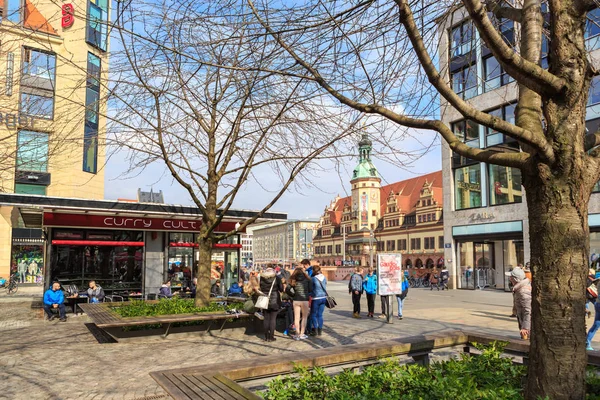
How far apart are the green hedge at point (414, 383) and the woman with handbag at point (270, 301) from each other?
19.5 feet

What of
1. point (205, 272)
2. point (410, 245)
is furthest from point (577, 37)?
point (410, 245)

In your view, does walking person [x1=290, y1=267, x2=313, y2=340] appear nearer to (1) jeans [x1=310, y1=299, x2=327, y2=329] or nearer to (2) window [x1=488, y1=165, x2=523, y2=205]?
(1) jeans [x1=310, y1=299, x2=327, y2=329]

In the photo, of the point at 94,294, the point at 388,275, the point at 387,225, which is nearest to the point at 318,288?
the point at 388,275

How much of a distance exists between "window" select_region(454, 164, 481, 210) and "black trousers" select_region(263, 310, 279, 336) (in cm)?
2467

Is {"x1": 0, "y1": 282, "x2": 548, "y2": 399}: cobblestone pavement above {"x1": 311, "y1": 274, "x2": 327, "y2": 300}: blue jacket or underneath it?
underneath

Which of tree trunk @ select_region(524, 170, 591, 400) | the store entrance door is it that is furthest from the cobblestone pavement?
the store entrance door

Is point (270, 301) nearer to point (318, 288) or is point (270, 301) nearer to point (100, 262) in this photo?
point (318, 288)

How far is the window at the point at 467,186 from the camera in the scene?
32.4 meters

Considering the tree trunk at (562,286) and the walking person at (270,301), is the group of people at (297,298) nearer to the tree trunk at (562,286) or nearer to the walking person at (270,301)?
the walking person at (270,301)

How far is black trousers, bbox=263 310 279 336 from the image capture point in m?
10.9

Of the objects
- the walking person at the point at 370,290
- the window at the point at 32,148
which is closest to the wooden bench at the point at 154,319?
the window at the point at 32,148

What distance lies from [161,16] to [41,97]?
4.66 metres

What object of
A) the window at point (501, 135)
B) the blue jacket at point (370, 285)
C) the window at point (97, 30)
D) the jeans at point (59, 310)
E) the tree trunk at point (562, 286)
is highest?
the window at point (501, 135)

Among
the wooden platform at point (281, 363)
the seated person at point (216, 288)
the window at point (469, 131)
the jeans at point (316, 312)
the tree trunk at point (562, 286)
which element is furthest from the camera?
the window at point (469, 131)
